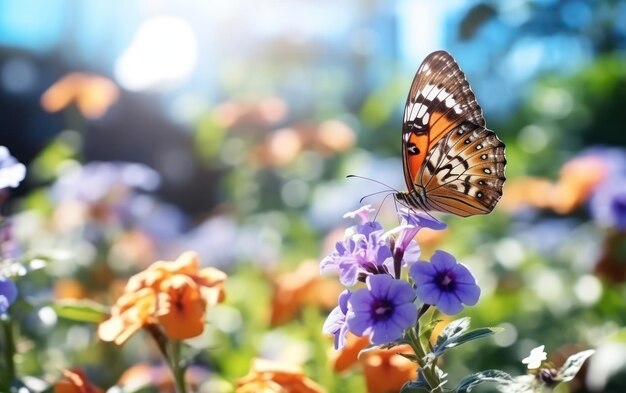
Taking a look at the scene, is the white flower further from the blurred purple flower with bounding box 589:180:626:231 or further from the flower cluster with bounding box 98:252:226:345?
the blurred purple flower with bounding box 589:180:626:231

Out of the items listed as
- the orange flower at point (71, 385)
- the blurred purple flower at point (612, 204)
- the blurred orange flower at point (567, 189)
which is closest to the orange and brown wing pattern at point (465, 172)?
the orange flower at point (71, 385)

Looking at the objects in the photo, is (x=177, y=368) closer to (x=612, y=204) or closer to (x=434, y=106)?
(x=434, y=106)

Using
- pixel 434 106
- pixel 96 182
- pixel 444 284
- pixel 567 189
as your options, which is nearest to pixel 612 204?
pixel 567 189

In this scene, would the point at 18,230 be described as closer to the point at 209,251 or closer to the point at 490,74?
the point at 209,251

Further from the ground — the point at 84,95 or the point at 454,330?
the point at 84,95

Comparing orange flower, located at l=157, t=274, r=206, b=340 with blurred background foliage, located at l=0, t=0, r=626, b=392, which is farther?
blurred background foliage, located at l=0, t=0, r=626, b=392

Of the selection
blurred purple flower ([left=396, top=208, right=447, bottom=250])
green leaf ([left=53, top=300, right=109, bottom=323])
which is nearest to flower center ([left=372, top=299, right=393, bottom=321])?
blurred purple flower ([left=396, top=208, right=447, bottom=250])

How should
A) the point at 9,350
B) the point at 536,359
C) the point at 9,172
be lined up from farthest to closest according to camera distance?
1. the point at 9,350
2. the point at 9,172
3. the point at 536,359
